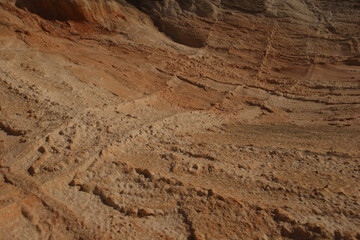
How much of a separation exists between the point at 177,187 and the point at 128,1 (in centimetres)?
588

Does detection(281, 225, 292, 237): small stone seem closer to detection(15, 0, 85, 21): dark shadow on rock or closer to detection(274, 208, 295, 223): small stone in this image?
detection(274, 208, 295, 223): small stone

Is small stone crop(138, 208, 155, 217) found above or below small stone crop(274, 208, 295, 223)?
below

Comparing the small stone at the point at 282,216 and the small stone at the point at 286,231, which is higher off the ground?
the small stone at the point at 282,216

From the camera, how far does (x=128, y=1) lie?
7.31m

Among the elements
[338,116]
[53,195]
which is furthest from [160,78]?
[53,195]

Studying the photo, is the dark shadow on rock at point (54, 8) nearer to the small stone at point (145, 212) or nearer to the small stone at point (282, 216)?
the small stone at point (145, 212)

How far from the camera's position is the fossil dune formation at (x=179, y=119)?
2.29 m

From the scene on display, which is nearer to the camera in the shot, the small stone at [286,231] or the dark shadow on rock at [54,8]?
the small stone at [286,231]

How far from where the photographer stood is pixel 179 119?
3.97 meters

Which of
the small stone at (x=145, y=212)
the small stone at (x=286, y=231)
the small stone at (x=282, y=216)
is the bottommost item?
the small stone at (x=145, y=212)

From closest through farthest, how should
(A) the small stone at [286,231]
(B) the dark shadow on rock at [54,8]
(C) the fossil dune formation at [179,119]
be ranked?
1. (A) the small stone at [286,231]
2. (C) the fossil dune formation at [179,119]
3. (B) the dark shadow on rock at [54,8]

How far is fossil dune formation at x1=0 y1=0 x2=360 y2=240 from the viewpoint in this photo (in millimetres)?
2289

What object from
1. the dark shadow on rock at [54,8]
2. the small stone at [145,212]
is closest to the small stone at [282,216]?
the small stone at [145,212]

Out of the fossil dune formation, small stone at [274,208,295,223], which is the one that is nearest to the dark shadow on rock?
the fossil dune formation
